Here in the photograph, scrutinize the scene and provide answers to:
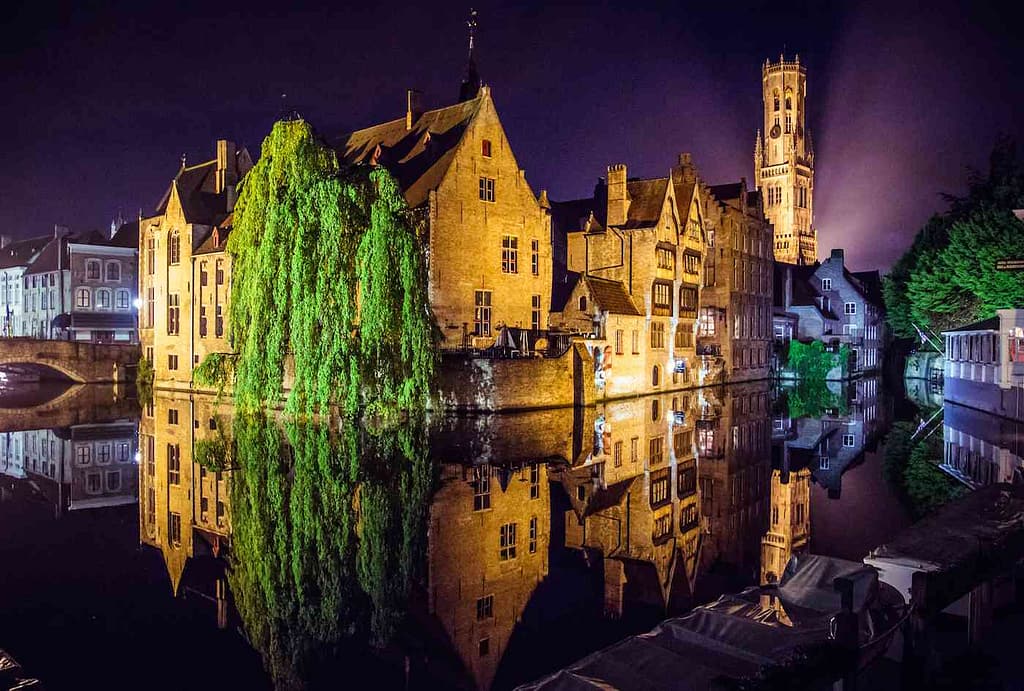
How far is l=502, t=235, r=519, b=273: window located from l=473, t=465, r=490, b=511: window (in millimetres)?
21450

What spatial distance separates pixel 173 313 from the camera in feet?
160

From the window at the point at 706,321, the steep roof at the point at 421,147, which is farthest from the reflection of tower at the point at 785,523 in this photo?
the window at the point at 706,321

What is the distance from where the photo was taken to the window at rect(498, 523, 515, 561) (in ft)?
41.7

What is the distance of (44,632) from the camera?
31.3 feet

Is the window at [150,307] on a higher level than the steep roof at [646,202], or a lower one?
lower

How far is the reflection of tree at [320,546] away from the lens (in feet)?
30.3

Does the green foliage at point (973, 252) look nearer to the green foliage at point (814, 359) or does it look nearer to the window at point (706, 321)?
the green foliage at point (814, 359)

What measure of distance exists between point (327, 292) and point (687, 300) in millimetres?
29950

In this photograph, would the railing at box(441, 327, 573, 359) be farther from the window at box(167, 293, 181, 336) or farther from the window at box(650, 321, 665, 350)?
the window at box(167, 293, 181, 336)

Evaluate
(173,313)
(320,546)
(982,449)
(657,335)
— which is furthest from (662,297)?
(320,546)

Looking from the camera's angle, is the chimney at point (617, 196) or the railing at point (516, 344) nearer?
the railing at point (516, 344)

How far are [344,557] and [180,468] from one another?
10.1 m

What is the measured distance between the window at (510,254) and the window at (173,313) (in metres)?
21.3

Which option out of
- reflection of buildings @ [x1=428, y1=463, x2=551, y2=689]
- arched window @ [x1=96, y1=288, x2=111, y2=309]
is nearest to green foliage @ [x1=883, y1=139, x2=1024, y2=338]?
reflection of buildings @ [x1=428, y1=463, x2=551, y2=689]
